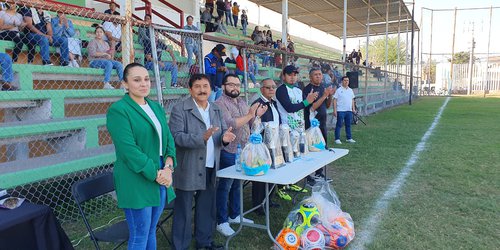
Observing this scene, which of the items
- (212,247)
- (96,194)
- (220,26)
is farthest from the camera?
(220,26)

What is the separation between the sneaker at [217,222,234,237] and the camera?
3766mm

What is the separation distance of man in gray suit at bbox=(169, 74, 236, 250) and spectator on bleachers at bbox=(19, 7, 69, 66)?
11.0 ft

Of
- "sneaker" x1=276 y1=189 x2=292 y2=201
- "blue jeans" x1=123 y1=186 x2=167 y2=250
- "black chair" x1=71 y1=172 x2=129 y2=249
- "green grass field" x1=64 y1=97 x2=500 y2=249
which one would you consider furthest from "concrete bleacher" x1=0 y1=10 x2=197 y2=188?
"sneaker" x1=276 y1=189 x2=292 y2=201

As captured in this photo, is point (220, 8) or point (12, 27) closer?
point (12, 27)

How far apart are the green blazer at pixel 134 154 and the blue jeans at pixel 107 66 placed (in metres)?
3.44

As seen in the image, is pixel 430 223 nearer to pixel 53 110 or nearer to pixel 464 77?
pixel 53 110

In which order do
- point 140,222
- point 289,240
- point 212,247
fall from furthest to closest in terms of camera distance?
point 212,247 → point 289,240 → point 140,222

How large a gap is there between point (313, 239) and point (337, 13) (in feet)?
67.6

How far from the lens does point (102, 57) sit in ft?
19.9

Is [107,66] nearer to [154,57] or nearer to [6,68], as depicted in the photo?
[6,68]

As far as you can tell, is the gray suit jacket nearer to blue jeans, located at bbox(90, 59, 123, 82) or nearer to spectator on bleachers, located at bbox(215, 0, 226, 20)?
blue jeans, located at bbox(90, 59, 123, 82)

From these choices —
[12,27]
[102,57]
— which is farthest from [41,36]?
[102,57]

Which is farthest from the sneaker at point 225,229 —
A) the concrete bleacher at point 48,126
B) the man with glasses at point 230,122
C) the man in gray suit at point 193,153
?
the concrete bleacher at point 48,126

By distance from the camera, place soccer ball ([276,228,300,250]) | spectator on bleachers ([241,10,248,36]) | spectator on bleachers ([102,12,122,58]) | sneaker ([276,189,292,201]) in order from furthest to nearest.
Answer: spectator on bleachers ([241,10,248,36]), spectator on bleachers ([102,12,122,58]), sneaker ([276,189,292,201]), soccer ball ([276,228,300,250])
